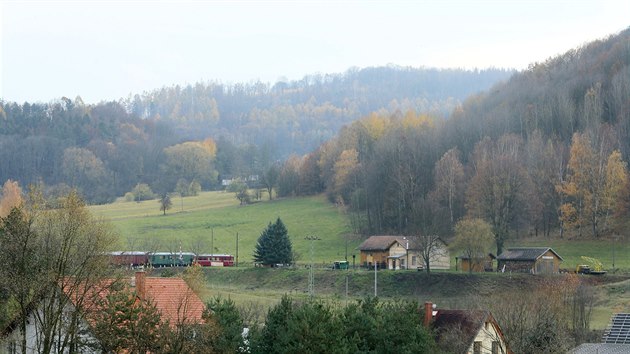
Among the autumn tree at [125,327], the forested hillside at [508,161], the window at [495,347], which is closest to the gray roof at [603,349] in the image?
the window at [495,347]

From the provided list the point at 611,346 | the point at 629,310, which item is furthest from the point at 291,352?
the point at 629,310

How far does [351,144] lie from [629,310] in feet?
273

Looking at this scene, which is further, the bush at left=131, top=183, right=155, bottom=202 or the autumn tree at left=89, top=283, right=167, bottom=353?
the bush at left=131, top=183, right=155, bottom=202

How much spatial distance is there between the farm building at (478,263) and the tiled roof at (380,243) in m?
8.61

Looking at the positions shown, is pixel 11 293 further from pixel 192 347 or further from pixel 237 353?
pixel 237 353

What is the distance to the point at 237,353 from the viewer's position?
127ft

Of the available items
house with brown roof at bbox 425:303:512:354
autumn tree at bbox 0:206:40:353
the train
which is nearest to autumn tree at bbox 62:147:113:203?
the train

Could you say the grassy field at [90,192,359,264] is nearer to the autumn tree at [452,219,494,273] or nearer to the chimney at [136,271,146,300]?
the autumn tree at [452,219,494,273]

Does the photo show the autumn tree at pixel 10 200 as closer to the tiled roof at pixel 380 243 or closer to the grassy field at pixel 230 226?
the grassy field at pixel 230 226

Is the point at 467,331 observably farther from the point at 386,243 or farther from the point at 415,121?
the point at 415,121

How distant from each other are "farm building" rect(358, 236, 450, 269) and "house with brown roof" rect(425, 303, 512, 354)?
47.3 meters

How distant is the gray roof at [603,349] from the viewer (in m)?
47.4

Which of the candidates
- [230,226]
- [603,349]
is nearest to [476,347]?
[603,349]

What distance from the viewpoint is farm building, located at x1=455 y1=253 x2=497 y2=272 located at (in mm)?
93375
